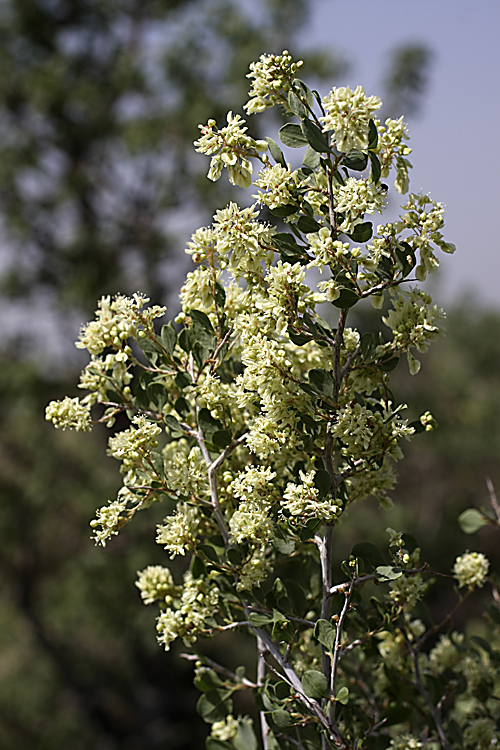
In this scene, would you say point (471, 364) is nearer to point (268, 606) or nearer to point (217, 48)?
point (217, 48)

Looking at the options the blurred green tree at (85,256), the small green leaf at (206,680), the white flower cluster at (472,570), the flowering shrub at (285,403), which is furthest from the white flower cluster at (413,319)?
the blurred green tree at (85,256)

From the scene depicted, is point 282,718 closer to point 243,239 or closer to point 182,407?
point 182,407

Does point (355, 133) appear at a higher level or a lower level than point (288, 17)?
lower

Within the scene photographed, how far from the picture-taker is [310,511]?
0.67 metres

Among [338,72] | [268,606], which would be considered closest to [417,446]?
[338,72]

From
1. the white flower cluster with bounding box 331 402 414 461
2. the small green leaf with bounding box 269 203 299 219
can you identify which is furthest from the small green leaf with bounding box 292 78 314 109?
the white flower cluster with bounding box 331 402 414 461

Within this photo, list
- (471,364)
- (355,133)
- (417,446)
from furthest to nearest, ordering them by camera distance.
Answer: (471,364), (417,446), (355,133)

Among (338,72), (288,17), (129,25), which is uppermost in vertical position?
(129,25)

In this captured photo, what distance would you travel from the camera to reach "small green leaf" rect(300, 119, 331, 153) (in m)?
0.64

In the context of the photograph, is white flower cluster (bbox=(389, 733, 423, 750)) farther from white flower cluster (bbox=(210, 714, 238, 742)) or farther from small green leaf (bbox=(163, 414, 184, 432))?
small green leaf (bbox=(163, 414, 184, 432))

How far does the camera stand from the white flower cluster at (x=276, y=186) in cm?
67

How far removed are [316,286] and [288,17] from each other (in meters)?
5.38

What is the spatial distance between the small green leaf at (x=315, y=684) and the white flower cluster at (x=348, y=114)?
542 mm

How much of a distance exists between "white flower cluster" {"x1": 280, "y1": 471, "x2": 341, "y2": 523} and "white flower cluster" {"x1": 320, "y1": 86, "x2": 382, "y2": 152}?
34 centimetres
